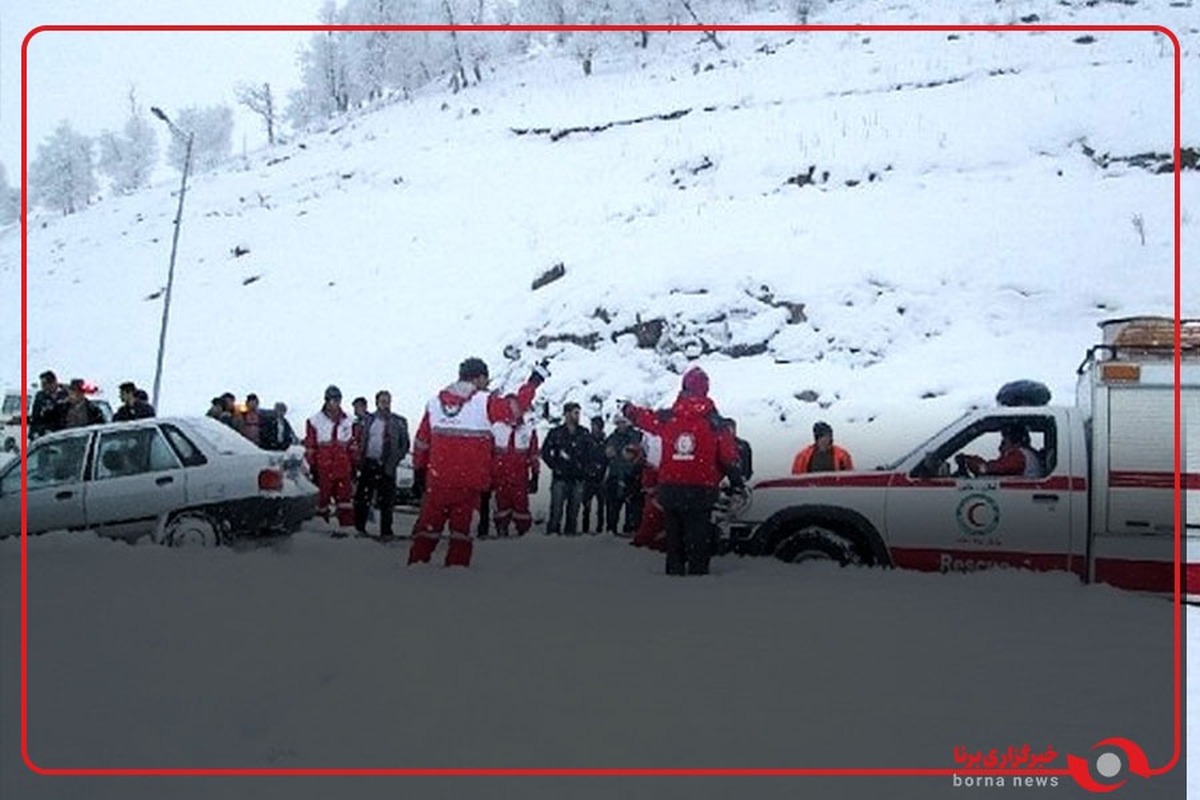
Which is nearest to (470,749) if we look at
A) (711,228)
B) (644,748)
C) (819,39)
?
(644,748)

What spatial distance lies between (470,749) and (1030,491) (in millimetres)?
4710

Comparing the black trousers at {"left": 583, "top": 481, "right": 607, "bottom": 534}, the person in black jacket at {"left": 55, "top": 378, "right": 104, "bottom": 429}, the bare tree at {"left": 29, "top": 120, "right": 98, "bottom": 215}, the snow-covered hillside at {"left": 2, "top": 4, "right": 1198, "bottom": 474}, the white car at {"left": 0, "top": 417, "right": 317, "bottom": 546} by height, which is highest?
the bare tree at {"left": 29, "top": 120, "right": 98, "bottom": 215}

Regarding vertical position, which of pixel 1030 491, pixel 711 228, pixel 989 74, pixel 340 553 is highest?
pixel 989 74

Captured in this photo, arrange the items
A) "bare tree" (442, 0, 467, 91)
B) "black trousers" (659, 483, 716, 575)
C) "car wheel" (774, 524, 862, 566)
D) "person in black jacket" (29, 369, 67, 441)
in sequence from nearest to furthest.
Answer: "black trousers" (659, 483, 716, 575) < "car wheel" (774, 524, 862, 566) < "person in black jacket" (29, 369, 67, 441) < "bare tree" (442, 0, 467, 91)

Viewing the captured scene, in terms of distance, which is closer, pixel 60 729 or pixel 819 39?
pixel 60 729

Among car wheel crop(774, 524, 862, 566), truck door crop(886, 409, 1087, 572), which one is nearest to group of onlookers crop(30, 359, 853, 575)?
Result: car wheel crop(774, 524, 862, 566)

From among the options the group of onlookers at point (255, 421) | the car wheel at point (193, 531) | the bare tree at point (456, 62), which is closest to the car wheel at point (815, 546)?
the car wheel at point (193, 531)

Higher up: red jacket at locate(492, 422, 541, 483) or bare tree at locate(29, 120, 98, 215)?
bare tree at locate(29, 120, 98, 215)

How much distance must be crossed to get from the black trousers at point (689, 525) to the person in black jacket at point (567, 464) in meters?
4.56

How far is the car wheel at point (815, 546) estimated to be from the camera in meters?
7.18

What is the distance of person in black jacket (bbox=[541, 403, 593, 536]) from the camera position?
38.2 feet

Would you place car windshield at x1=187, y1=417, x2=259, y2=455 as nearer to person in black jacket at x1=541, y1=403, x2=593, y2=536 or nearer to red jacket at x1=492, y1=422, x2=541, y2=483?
red jacket at x1=492, y1=422, x2=541, y2=483

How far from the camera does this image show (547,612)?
5152mm

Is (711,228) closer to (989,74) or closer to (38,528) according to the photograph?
(989,74)
